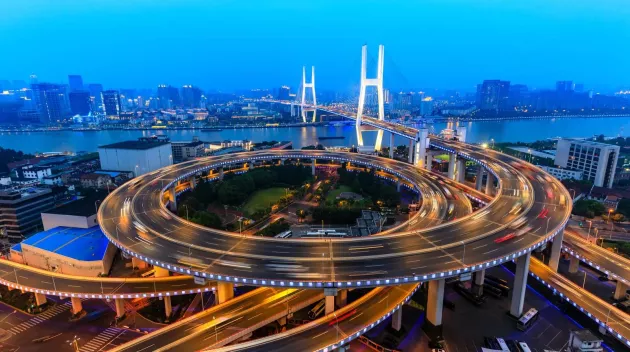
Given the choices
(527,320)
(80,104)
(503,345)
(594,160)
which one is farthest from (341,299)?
(80,104)

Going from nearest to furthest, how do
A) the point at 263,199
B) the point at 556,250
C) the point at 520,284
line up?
the point at 520,284 < the point at 556,250 < the point at 263,199

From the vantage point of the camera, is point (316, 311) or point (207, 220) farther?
point (207, 220)

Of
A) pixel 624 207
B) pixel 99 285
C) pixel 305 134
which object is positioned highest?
pixel 305 134

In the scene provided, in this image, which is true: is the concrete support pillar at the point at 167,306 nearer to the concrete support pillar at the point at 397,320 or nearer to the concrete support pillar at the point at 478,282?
the concrete support pillar at the point at 397,320

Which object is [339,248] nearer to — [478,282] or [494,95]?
[478,282]

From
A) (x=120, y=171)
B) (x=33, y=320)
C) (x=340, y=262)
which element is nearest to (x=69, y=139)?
(x=120, y=171)

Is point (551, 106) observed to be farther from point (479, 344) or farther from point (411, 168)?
point (479, 344)

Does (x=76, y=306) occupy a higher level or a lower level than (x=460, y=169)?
lower
